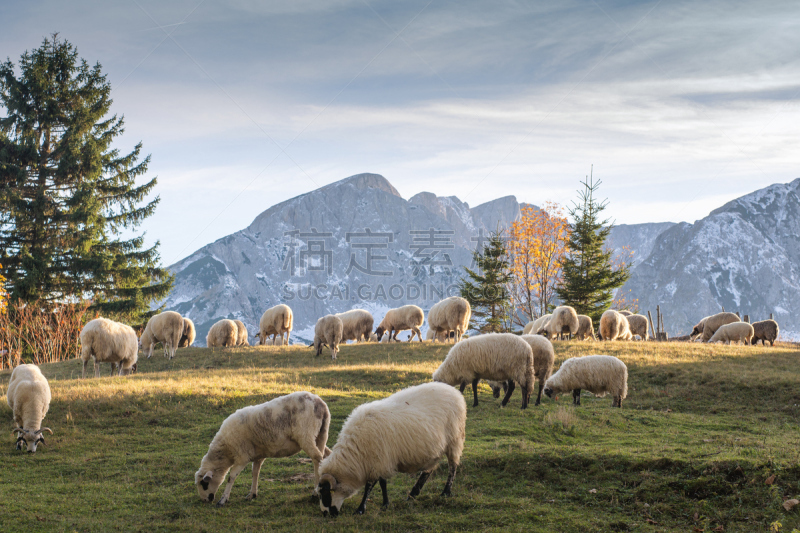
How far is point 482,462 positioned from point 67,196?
40533 mm

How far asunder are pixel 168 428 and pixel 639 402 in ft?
42.2

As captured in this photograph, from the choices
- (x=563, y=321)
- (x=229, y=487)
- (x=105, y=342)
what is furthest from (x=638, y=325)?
(x=229, y=487)

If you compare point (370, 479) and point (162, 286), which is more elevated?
point (162, 286)

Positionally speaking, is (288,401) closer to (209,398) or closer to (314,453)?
(314,453)

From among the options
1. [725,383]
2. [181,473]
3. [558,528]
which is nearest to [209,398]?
[181,473]

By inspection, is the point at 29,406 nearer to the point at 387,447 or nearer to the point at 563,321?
the point at 387,447

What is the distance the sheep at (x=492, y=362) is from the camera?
44.5 ft

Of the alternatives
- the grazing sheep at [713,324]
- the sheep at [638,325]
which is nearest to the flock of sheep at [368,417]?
the sheep at [638,325]

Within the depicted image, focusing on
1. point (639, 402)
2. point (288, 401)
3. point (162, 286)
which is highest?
point (162, 286)

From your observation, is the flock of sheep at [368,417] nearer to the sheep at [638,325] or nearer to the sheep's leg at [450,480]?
the sheep's leg at [450,480]

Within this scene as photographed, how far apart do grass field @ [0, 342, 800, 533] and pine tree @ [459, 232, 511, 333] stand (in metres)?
23.0

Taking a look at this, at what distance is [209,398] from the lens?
14.2 meters

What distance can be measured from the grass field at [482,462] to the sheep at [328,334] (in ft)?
19.2

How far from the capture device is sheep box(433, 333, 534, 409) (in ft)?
44.5
